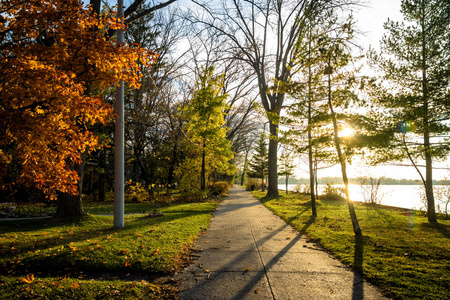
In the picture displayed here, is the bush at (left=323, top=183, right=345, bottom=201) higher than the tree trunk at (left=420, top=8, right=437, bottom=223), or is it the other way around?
the tree trunk at (left=420, top=8, right=437, bottom=223)

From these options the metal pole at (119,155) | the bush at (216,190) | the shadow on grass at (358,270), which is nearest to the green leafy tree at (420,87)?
the shadow on grass at (358,270)

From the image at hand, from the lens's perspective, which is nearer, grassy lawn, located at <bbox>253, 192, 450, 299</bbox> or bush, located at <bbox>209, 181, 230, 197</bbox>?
grassy lawn, located at <bbox>253, 192, 450, 299</bbox>

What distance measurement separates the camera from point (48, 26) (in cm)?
390

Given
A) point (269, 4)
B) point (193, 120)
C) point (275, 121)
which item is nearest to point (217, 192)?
point (193, 120)

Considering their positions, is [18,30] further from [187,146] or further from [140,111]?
[187,146]

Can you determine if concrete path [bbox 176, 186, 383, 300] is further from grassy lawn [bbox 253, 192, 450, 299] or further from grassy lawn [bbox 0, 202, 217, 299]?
grassy lawn [bbox 0, 202, 217, 299]

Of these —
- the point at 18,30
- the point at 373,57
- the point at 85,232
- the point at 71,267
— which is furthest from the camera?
the point at 373,57

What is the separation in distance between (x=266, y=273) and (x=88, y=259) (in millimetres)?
3086

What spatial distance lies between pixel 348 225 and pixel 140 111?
12266mm

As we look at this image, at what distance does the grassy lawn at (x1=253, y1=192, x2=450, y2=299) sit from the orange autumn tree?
524cm

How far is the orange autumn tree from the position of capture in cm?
363

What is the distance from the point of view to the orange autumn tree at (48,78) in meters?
3.63

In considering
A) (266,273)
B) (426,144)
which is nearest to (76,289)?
(266,273)

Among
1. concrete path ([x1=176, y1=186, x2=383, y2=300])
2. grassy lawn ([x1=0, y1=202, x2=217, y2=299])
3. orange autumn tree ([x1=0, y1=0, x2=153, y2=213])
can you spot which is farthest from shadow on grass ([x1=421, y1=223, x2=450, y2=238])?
orange autumn tree ([x1=0, y1=0, x2=153, y2=213])
